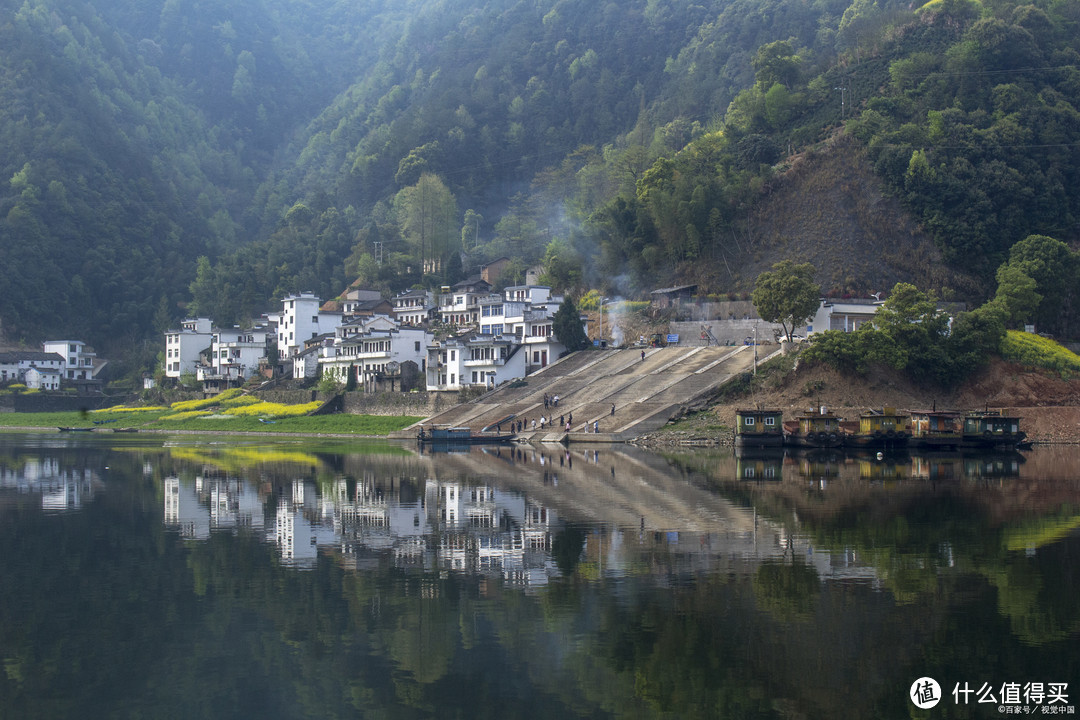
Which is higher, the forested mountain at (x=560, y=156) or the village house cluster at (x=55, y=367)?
the forested mountain at (x=560, y=156)

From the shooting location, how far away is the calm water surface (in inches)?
568

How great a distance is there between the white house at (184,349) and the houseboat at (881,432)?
74.0 m

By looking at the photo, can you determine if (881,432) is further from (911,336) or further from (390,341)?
(390,341)

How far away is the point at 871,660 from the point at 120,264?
148614 millimetres

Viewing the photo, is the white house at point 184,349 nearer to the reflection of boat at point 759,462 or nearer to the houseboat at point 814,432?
the reflection of boat at point 759,462

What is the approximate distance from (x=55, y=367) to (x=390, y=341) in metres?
50.6

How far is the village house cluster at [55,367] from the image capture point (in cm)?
11256

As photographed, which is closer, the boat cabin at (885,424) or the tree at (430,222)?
the boat cabin at (885,424)

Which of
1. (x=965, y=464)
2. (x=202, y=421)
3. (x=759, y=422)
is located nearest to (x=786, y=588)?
(x=965, y=464)

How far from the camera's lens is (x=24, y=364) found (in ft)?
374

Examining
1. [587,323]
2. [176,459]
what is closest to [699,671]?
[176,459]

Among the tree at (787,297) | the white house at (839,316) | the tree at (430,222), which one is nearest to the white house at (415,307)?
the tree at (430,222)

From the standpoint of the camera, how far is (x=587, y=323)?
284 ft

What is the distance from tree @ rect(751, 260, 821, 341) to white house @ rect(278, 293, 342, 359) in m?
46.9
